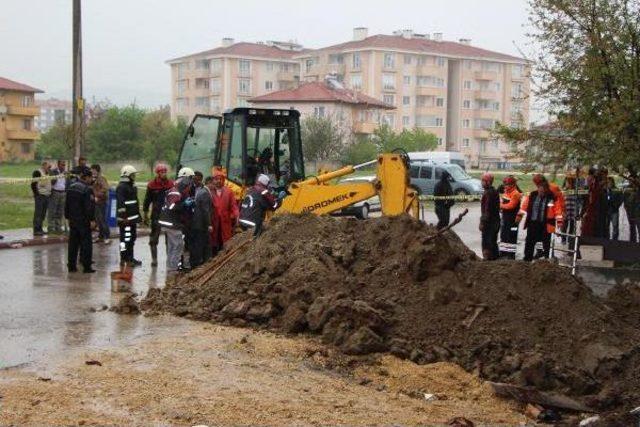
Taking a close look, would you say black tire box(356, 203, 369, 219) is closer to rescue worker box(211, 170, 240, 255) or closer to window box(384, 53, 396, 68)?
rescue worker box(211, 170, 240, 255)

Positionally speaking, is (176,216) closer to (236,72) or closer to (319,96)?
(319,96)

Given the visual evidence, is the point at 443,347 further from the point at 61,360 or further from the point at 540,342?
the point at 61,360

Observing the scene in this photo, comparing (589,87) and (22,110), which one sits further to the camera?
(22,110)

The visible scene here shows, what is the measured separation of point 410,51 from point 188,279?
102468 mm

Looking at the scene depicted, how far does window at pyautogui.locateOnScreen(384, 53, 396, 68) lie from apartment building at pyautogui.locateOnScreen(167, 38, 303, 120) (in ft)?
59.0

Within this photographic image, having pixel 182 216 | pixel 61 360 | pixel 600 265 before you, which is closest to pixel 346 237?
pixel 182 216

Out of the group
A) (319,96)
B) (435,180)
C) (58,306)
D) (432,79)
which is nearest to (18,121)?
(319,96)

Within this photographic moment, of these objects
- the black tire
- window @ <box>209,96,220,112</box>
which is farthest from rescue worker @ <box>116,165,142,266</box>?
window @ <box>209,96,220,112</box>

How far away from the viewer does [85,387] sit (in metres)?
8.50

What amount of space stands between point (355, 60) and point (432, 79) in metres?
10.2

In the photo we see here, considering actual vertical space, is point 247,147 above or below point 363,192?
above

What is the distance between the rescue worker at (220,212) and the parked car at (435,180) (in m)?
24.8

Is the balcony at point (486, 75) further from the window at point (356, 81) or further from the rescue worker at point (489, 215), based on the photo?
the rescue worker at point (489, 215)

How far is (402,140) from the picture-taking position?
→ 3482 inches
